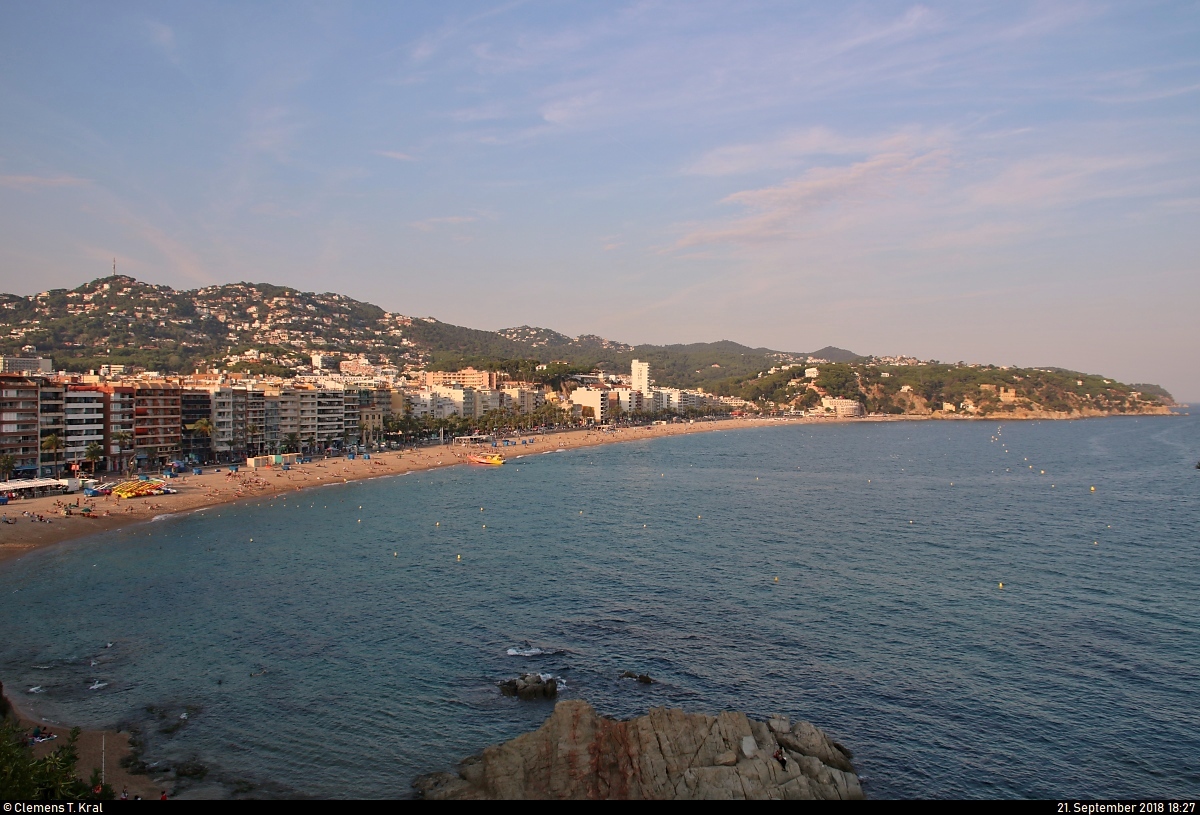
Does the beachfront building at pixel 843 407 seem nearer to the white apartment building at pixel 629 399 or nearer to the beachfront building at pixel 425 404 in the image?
the white apartment building at pixel 629 399

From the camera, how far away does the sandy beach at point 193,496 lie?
41406 mm

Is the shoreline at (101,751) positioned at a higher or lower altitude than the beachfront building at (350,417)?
lower

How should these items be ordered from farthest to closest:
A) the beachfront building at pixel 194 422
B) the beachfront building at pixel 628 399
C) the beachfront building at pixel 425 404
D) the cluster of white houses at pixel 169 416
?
1. the beachfront building at pixel 628 399
2. the beachfront building at pixel 425 404
3. the beachfront building at pixel 194 422
4. the cluster of white houses at pixel 169 416

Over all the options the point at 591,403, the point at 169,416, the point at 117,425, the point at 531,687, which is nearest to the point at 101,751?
the point at 531,687

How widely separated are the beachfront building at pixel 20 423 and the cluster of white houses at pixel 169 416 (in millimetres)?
67

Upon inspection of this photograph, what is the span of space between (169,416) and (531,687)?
197ft

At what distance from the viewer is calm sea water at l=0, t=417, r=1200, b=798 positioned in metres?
19.0

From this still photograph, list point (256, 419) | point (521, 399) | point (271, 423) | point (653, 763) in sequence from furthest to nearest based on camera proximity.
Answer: point (521, 399) → point (271, 423) → point (256, 419) → point (653, 763)

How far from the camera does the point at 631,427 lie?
5969 inches

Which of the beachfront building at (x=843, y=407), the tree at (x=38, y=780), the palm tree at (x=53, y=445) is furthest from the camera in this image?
the beachfront building at (x=843, y=407)

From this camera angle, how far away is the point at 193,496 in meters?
53.7

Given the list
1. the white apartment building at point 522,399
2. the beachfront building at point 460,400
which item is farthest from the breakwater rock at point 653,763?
the white apartment building at point 522,399

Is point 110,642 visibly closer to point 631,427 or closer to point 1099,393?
point 631,427

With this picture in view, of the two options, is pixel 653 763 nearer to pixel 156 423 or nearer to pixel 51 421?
pixel 51 421
